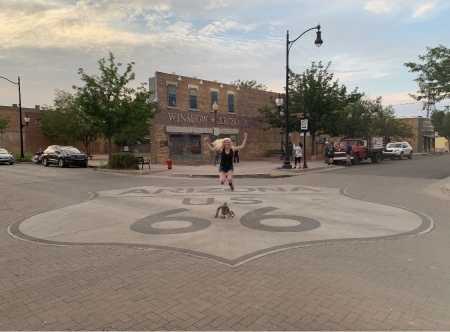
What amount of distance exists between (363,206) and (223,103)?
81.5 feet

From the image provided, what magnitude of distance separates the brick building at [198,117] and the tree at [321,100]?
5.39 metres

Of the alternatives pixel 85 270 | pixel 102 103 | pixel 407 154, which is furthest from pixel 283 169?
pixel 407 154

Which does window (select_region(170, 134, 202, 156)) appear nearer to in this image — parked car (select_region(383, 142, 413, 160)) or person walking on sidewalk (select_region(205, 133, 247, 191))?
parked car (select_region(383, 142, 413, 160))

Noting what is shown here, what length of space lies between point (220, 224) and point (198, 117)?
2418 cm

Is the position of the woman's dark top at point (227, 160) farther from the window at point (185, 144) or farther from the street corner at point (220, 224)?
the window at point (185, 144)

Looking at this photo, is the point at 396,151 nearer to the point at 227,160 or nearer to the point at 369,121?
the point at 369,121

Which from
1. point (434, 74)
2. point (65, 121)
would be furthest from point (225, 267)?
point (65, 121)

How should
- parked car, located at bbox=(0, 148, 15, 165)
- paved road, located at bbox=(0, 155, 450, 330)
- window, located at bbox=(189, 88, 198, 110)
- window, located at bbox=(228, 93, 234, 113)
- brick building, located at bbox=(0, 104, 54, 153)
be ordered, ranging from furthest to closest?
brick building, located at bbox=(0, 104, 54, 153) < window, located at bbox=(228, 93, 234, 113) < window, located at bbox=(189, 88, 198, 110) < parked car, located at bbox=(0, 148, 15, 165) < paved road, located at bbox=(0, 155, 450, 330)

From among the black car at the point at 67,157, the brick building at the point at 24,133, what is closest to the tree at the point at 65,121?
the brick building at the point at 24,133

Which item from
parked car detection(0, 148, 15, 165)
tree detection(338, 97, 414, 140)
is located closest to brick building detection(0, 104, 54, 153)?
parked car detection(0, 148, 15, 165)

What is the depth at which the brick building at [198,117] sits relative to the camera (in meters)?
28.0

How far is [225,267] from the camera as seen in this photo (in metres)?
4.93

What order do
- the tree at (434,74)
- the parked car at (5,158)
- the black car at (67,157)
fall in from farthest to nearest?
the parked car at (5,158), the black car at (67,157), the tree at (434,74)

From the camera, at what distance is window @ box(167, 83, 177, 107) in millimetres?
28434
